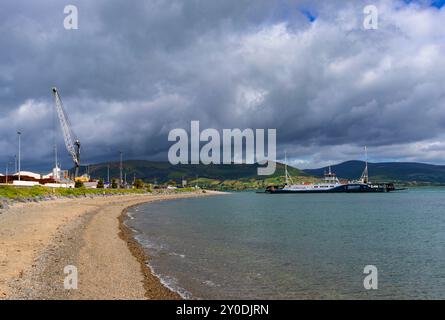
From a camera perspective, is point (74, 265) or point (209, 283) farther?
point (74, 265)

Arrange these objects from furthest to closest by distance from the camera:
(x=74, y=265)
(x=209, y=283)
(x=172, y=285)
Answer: (x=74, y=265), (x=209, y=283), (x=172, y=285)

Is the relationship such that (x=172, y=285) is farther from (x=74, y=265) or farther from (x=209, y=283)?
(x=74, y=265)

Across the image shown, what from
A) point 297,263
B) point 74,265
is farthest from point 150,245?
point 297,263

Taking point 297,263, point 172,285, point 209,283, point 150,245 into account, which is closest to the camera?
point 172,285

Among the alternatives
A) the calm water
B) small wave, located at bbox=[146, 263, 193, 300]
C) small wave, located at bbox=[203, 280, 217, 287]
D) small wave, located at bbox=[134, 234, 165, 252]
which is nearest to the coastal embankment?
small wave, located at bbox=[146, 263, 193, 300]

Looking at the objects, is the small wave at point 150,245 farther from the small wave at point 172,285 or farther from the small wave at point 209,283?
the small wave at point 209,283

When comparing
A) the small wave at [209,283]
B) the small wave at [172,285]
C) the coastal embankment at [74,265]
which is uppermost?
the coastal embankment at [74,265]

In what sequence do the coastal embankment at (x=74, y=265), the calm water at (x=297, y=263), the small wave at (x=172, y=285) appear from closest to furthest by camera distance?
the coastal embankment at (x=74, y=265)
the small wave at (x=172, y=285)
the calm water at (x=297, y=263)

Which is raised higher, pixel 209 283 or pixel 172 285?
pixel 172 285

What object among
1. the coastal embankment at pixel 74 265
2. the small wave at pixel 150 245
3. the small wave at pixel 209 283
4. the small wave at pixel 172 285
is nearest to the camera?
the coastal embankment at pixel 74 265

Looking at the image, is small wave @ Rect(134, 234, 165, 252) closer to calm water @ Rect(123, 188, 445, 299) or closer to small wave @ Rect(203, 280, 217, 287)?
calm water @ Rect(123, 188, 445, 299)

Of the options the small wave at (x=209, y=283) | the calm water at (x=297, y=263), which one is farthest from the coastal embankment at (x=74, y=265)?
the small wave at (x=209, y=283)

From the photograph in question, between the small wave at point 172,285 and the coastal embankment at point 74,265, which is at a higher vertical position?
the coastal embankment at point 74,265
